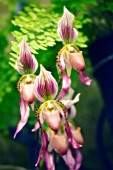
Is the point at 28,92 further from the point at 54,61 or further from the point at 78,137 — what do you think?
the point at 54,61

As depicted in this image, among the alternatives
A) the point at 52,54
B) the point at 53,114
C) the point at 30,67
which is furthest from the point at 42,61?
the point at 53,114

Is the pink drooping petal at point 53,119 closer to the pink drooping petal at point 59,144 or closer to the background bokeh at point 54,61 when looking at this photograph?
the pink drooping petal at point 59,144

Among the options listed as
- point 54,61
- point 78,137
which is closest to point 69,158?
point 78,137

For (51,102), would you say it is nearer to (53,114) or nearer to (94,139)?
(53,114)

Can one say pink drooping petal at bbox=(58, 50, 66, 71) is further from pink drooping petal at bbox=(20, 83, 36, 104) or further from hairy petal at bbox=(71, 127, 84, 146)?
hairy petal at bbox=(71, 127, 84, 146)

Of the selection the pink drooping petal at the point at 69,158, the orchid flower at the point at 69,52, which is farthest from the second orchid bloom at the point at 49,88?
the pink drooping petal at the point at 69,158

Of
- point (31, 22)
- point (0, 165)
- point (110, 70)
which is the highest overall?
point (31, 22)

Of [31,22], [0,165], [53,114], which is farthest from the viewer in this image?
[0,165]
